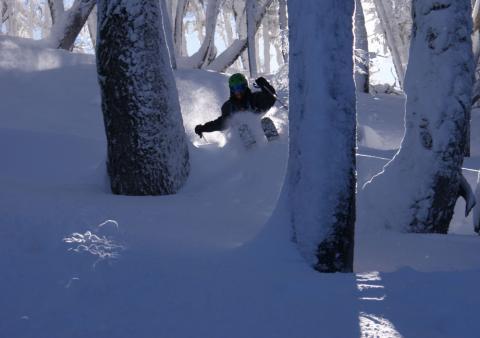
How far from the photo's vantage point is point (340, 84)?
140 inches

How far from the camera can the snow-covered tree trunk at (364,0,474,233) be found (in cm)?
480

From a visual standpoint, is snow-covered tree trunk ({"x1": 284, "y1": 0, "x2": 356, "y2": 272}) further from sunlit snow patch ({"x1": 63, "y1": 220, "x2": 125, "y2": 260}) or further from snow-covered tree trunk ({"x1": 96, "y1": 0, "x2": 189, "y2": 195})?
snow-covered tree trunk ({"x1": 96, "y1": 0, "x2": 189, "y2": 195})

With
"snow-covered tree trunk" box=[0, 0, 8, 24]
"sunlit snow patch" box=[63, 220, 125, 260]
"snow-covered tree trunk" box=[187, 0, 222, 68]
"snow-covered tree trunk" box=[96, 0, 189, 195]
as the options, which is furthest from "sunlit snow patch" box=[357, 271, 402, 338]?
"snow-covered tree trunk" box=[0, 0, 8, 24]

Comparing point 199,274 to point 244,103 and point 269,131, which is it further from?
point 244,103

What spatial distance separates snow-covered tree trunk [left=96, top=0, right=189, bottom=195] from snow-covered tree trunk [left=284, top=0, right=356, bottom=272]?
8.48 feet

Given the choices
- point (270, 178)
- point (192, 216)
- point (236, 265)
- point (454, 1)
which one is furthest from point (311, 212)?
point (270, 178)

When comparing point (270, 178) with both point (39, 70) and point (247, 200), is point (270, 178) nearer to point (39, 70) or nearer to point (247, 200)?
point (247, 200)

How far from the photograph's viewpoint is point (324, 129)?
3543 mm

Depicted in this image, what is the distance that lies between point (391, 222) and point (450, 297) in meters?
2.25

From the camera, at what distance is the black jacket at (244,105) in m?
7.96

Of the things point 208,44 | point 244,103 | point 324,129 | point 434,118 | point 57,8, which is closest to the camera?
point 324,129

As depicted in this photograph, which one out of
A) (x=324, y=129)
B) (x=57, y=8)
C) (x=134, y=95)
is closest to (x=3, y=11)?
(x=57, y=8)

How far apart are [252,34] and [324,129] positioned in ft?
41.0

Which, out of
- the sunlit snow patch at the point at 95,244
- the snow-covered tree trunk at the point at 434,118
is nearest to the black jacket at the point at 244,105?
the snow-covered tree trunk at the point at 434,118
